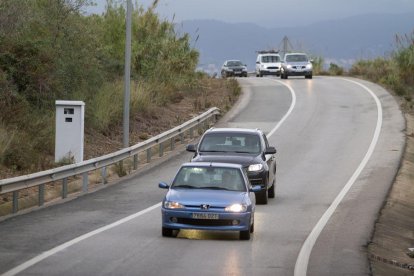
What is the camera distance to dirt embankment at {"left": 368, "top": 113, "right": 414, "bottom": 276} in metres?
16.8

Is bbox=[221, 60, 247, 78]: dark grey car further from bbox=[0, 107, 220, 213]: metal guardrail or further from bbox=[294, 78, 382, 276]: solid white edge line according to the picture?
bbox=[0, 107, 220, 213]: metal guardrail

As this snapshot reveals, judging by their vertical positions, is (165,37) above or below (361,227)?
above

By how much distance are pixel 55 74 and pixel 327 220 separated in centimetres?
1441

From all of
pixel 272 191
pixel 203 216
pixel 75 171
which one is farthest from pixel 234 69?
pixel 203 216

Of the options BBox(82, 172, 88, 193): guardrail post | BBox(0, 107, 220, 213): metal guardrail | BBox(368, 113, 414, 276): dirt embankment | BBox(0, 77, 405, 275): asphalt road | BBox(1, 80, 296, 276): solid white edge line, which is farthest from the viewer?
BBox(82, 172, 88, 193): guardrail post

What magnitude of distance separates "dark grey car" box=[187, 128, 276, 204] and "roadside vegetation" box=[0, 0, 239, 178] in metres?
5.12

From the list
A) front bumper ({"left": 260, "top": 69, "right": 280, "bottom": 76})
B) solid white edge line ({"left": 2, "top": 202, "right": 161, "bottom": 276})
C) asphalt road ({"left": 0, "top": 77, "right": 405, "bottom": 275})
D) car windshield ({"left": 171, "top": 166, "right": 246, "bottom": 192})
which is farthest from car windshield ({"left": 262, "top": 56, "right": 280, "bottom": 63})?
car windshield ({"left": 171, "top": 166, "right": 246, "bottom": 192})

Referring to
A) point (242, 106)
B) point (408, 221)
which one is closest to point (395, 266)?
point (408, 221)

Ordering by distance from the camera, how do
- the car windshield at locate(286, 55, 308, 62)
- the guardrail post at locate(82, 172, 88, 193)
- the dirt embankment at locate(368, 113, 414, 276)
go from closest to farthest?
the dirt embankment at locate(368, 113, 414, 276) → the guardrail post at locate(82, 172, 88, 193) → the car windshield at locate(286, 55, 308, 62)

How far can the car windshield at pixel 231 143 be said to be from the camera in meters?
24.7

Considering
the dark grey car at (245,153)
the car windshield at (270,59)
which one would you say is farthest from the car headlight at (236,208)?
the car windshield at (270,59)

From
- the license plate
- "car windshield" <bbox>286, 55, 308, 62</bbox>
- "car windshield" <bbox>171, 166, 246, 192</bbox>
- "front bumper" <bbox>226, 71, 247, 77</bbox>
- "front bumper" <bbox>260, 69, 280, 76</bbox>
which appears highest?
"car windshield" <bbox>286, 55, 308, 62</bbox>

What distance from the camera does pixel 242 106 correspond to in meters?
47.8

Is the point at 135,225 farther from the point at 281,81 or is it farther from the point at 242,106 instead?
the point at 281,81
